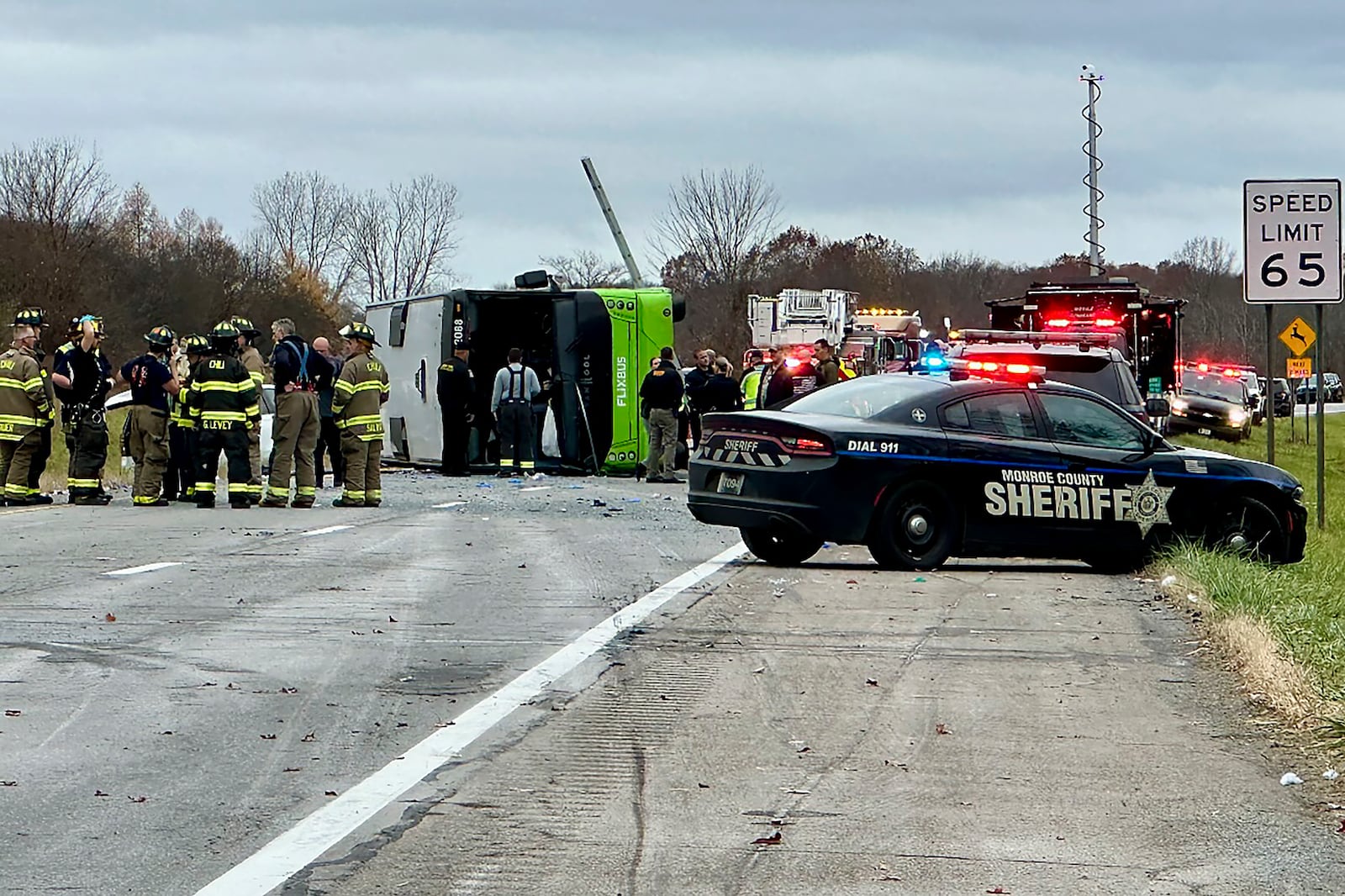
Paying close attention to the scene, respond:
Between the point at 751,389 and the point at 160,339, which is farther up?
the point at 160,339

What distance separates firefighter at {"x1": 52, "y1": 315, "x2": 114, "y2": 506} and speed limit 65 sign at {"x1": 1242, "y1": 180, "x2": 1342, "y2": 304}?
11900mm

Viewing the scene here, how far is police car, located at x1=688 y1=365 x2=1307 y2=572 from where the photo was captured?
43.4 ft

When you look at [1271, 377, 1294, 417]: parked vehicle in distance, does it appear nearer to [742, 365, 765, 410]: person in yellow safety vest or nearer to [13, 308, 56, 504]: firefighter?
[742, 365, 765, 410]: person in yellow safety vest

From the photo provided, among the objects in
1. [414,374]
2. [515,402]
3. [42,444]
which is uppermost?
[414,374]

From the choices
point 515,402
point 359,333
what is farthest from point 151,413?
point 515,402

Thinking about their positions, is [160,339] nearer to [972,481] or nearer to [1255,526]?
[972,481]

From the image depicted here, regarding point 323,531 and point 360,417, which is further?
point 360,417

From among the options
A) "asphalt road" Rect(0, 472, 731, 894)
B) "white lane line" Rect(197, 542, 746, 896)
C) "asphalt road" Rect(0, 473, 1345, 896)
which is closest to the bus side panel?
"asphalt road" Rect(0, 472, 731, 894)

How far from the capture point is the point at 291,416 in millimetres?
20047

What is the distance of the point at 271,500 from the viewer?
20203 millimetres

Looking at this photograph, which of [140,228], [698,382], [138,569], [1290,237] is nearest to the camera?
[138,569]

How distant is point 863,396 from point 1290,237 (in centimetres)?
582

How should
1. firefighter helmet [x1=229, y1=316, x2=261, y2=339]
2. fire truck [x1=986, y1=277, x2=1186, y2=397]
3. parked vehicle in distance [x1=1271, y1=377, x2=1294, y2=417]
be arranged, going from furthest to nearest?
parked vehicle in distance [x1=1271, y1=377, x2=1294, y2=417]
fire truck [x1=986, y1=277, x2=1186, y2=397]
firefighter helmet [x1=229, y1=316, x2=261, y2=339]

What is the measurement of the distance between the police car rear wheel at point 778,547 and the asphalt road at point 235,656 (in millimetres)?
505
